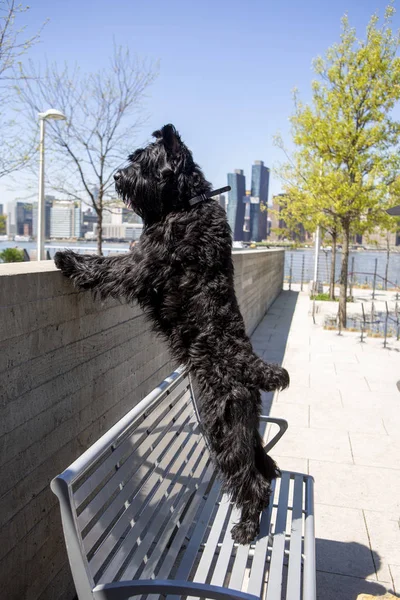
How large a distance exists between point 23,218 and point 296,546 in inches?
1296

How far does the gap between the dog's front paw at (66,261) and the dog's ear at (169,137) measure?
0.73 meters

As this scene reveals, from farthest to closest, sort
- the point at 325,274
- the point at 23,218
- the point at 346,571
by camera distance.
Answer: the point at 23,218
the point at 325,274
the point at 346,571

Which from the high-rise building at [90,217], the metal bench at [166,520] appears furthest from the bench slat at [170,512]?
the high-rise building at [90,217]

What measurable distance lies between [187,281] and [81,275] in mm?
564

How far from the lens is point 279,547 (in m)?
2.47

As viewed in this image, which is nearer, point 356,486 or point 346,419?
point 356,486

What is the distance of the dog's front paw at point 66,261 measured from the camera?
2.59 meters

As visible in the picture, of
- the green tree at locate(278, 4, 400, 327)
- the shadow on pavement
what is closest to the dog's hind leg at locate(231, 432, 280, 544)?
the shadow on pavement

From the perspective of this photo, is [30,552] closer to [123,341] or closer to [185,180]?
[123,341]

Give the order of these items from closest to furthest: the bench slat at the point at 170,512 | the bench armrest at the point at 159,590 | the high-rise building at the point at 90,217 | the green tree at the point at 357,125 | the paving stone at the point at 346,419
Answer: the bench armrest at the point at 159,590 < the bench slat at the point at 170,512 < the paving stone at the point at 346,419 < the green tree at the point at 357,125 < the high-rise building at the point at 90,217

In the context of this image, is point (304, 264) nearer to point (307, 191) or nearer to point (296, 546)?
point (307, 191)

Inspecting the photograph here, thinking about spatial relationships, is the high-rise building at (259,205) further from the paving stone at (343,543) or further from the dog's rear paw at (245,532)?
the dog's rear paw at (245,532)

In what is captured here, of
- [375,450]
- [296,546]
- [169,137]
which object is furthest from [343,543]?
[169,137]

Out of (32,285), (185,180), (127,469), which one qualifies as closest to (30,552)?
(127,469)
